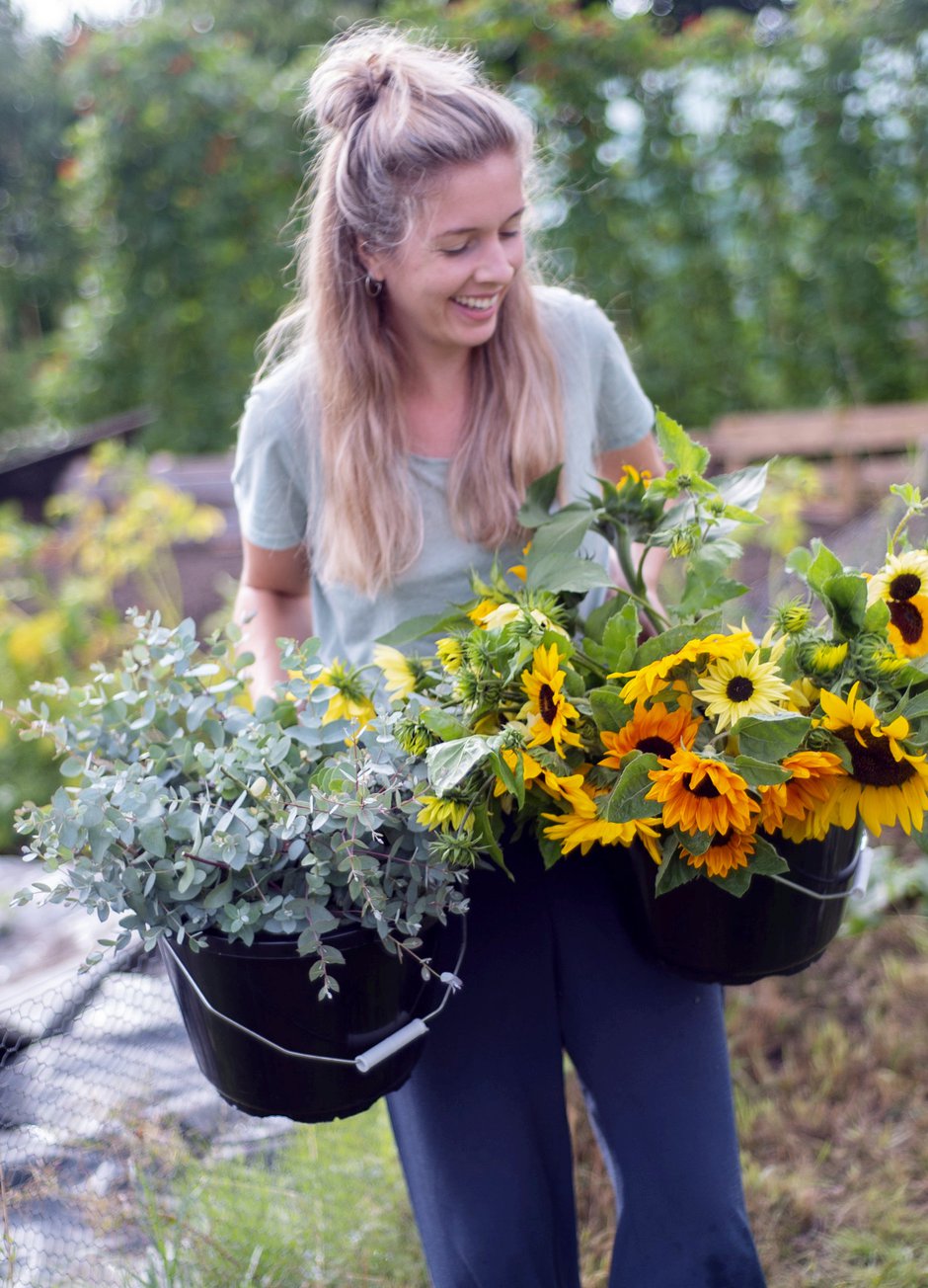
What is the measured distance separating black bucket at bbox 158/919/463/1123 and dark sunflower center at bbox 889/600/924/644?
51 cm

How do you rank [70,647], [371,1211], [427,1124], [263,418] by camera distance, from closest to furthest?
[427,1124] < [263,418] < [371,1211] < [70,647]

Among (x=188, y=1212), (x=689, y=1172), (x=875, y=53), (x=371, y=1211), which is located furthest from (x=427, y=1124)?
(x=875, y=53)

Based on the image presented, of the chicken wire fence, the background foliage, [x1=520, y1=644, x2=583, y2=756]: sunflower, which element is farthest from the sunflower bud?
the background foliage

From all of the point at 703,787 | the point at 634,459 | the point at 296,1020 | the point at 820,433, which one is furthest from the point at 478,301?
the point at 820,433

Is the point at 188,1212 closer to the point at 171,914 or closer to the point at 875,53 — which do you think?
the point at 171,914

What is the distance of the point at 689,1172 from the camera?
126cm

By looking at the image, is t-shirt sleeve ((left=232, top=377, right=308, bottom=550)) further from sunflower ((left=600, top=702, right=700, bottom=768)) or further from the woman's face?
sunflower ((left=600, top=702, right=700, bottom=768))

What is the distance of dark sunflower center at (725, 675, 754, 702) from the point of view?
39.6 inches

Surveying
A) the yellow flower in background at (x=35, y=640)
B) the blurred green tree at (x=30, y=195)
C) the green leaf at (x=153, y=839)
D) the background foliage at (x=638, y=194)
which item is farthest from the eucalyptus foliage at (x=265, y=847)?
the blurred green tree at (x=30, y=195)

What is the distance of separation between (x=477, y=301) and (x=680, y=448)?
1.28ft

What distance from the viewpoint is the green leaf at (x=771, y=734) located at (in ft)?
3.20

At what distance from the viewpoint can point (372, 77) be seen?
4.73ft

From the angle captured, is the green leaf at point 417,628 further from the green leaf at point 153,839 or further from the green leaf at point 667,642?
the green leaf at point 153,839

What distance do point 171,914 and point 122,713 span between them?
297 mm
